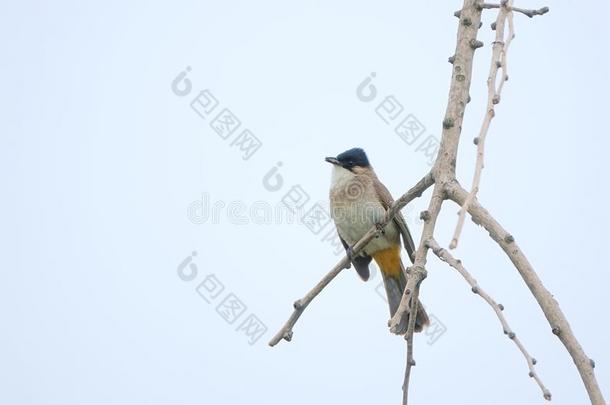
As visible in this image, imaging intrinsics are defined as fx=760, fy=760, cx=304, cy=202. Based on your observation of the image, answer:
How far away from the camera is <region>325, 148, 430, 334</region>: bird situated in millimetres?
7109

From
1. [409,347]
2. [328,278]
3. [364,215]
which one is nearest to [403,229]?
[364,215]

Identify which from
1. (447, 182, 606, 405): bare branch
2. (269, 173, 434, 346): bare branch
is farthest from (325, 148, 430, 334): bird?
(447, 182, 606, 405): bare branch

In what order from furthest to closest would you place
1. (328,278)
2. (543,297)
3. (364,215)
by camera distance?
(364,215) → (328,278) → (543,297)

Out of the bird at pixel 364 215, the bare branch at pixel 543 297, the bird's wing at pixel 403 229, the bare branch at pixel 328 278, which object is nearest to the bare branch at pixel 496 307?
the bare branch at pixel 543 297

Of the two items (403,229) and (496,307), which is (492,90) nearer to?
(496,307)

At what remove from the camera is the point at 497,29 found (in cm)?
260

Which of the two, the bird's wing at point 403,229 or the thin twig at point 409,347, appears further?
the bird's wing at point 403,229

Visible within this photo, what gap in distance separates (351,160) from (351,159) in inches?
0.4

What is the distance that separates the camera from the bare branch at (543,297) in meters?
2.02

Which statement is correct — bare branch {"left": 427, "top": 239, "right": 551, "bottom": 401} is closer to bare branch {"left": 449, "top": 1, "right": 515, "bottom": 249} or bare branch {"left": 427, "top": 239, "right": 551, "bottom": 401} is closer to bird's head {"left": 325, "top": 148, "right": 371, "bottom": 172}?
bare branch {"left": 449, "top": 1, "right": 515, "bottom": 249}

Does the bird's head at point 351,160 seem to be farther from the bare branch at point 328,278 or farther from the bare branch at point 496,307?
the bare branch at point 496,307

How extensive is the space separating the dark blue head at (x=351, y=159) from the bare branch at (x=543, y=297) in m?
4.96

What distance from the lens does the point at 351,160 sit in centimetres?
756

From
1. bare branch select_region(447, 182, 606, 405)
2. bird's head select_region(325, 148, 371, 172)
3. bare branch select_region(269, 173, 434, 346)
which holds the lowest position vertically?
bare branch select_region(447, 182, 606, 405)
